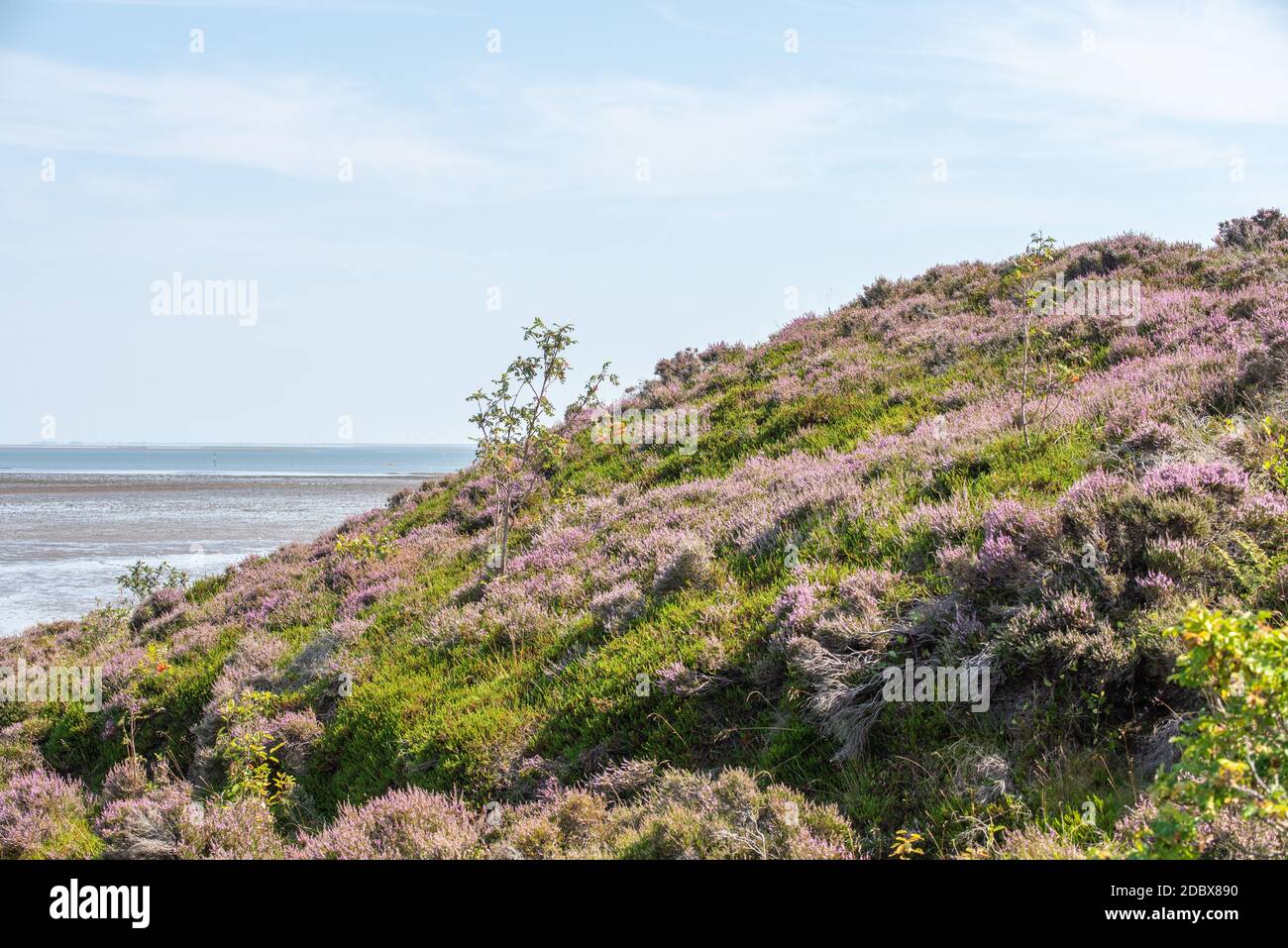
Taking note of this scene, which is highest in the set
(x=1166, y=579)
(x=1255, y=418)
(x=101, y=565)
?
(x=1255, y=418)

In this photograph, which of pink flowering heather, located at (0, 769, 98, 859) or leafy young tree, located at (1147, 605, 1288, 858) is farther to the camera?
pink flowering heather, located at (0, 769, 98, 859)

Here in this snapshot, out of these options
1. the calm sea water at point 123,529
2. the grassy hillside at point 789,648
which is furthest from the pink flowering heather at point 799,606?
the calm sea water at point 123,529

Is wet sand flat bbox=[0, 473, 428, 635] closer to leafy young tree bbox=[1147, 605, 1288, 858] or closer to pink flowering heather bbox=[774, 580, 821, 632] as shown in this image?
pink flowering heather bbox=[774, 580, 821, 632]

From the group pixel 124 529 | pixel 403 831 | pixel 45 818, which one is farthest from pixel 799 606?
pixel 124 529

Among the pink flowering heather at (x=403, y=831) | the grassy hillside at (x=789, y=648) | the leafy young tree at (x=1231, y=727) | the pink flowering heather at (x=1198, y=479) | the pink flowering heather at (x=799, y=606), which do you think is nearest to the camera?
the leafy young tree at (x=1231, y=727)

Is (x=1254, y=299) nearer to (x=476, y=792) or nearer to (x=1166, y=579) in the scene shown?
(x=1166, y=579)

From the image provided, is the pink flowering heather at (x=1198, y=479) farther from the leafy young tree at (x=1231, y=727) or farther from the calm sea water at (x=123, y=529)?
the calm sea water at (x=123, y=529)

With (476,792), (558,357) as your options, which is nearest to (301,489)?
(558,357)

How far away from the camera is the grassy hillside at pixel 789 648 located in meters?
5.58

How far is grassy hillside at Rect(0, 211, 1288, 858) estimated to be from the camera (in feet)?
18.3

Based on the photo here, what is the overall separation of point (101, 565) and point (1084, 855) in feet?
116

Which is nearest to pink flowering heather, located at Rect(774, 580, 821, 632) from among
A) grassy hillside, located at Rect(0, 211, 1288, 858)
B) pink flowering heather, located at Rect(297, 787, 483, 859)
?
grassy hillside, located at Rect(0, 211, 1288, 858)

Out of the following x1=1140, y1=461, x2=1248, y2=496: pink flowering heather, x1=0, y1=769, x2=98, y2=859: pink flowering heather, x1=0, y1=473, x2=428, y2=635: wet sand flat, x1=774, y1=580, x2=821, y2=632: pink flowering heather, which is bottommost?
x1=0, y1=769, x2=98, y2=859: pink flowering heather

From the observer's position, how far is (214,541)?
122 feet
